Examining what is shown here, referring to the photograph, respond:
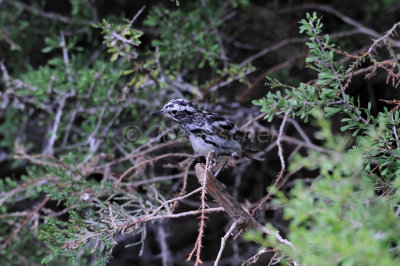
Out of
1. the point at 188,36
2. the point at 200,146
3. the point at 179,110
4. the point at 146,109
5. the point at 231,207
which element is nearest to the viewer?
the point at 231,207

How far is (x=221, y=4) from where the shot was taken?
491 cm

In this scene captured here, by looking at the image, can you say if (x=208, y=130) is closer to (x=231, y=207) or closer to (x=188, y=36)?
(x=231, y=207)

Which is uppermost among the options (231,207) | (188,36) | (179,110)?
(188,36)

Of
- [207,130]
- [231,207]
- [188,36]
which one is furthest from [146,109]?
[231,207]

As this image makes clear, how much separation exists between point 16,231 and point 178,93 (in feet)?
6.53

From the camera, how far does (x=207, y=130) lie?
12.4ft

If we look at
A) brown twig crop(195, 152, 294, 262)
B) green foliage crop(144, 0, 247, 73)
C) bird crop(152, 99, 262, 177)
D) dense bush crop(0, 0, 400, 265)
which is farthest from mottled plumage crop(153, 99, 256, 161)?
brown twig crop(195, 152, 294, 262)

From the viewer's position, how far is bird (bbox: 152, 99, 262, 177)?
3768mm

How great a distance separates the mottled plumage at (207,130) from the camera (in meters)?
3.77

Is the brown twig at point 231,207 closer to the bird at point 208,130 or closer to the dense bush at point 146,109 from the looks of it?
the dense bush at point 146,109

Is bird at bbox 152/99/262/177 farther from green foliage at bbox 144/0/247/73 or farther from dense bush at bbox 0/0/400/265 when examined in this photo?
green foliage at bbox 144/0/247/73

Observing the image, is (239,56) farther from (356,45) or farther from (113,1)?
(113,1)

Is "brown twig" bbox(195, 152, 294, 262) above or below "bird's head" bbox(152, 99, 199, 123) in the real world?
below

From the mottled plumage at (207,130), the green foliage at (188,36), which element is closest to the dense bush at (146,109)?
the green foliage at (188,36)
